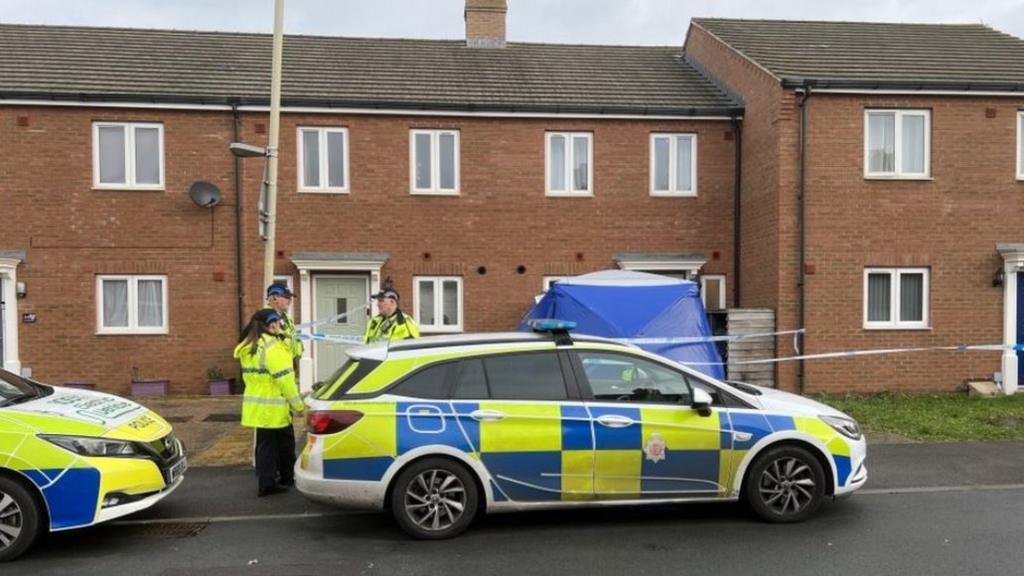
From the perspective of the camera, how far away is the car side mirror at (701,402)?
5059 millimetres

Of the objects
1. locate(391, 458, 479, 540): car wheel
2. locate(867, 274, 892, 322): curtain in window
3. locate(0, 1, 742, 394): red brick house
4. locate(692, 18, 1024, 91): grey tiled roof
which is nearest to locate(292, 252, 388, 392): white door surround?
locate(0, 1, 742, 394): red brick house

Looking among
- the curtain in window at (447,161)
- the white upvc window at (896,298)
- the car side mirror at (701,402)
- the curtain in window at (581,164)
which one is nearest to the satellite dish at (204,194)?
the curtain in window at (447,161)

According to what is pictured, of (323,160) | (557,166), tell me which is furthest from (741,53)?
(323,160)

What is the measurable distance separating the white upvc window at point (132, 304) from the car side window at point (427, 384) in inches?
335

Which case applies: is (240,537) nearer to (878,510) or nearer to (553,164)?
(878,510)

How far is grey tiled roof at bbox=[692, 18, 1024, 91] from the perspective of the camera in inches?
457

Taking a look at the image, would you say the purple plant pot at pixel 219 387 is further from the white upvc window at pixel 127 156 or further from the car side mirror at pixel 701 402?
the car side mirror at pixel 701 402

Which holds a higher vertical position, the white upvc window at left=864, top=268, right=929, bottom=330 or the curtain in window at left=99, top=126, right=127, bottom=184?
the curtain in window at left=99, top=126, right=127, bottom=184

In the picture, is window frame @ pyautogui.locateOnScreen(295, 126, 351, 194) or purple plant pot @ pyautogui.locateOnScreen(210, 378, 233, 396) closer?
purple plant pot @ pyautogui.locateOnScreen(210, 378, 233, 396)

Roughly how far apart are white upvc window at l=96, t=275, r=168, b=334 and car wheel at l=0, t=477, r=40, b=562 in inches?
309

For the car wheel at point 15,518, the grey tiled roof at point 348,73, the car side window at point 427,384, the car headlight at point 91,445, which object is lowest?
the car wheel at point 15,518

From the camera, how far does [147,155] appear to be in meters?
12.0

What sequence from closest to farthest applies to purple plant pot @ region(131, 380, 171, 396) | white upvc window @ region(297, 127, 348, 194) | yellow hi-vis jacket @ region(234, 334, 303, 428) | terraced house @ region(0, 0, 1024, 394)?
1. yellow hi-vis jacket @ region(234, 334, 303, 428)
2. terraced house @ region(0, 0, 1024, 394)
3. purple plant pot @ region(131, 380, 171, 396)
4. white upvc window @ region(297, 127, 348, 194)

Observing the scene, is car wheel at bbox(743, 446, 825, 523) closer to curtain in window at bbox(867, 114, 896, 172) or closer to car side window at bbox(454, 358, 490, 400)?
car side window at bbox(454, 358, 490, 400)
